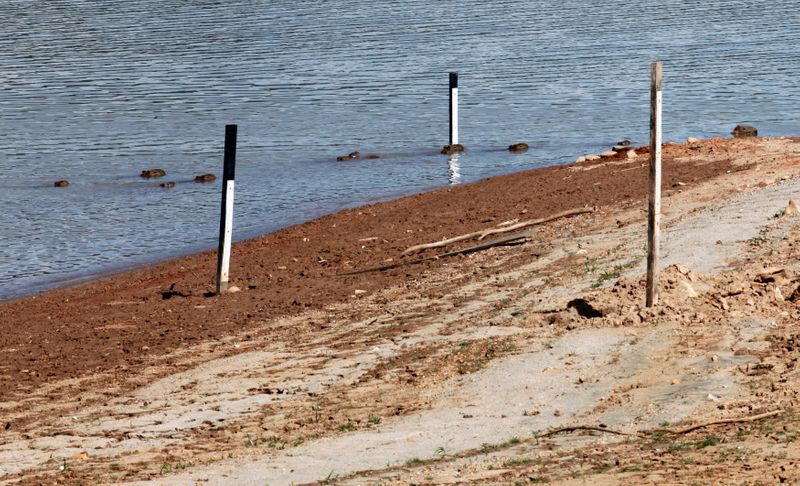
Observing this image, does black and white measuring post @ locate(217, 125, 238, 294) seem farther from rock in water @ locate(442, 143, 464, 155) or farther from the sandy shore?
rock in water @ locate(442, 143, 464, 155)

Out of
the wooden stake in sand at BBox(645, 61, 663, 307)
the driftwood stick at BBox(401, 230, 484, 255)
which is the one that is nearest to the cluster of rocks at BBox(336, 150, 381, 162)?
the driftwood stick at BBox(401, 230, 484, 255)

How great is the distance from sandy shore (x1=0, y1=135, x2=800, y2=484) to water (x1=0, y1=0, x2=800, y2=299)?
5059mm

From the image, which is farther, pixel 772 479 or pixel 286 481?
pixel 286 481

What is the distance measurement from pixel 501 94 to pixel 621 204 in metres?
20.8

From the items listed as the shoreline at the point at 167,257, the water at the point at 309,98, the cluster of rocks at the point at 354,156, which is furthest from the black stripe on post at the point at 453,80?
the shoreline at the point at 167,257

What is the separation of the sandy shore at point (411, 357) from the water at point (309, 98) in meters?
5.06

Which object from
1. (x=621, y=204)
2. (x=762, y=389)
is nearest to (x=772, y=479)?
(x=762, y=389)

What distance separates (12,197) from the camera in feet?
84.9

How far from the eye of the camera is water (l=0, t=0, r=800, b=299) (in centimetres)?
2455

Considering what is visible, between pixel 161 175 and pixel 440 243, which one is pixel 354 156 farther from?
pixel 440 243

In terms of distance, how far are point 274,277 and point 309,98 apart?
72.2ft

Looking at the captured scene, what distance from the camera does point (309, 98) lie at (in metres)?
38.2

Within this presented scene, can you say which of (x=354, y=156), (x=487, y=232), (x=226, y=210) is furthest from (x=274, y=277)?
(x=354, y=156)

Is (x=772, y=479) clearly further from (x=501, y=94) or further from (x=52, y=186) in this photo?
(x=501, y=94)
